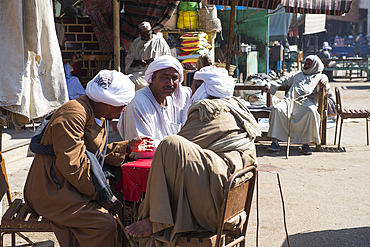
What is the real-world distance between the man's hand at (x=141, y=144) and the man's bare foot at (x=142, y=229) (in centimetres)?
66

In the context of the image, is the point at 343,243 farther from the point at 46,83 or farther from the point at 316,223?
the point at 46,83

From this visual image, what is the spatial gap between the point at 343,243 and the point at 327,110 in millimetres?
4159

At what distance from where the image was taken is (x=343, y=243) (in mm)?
3449

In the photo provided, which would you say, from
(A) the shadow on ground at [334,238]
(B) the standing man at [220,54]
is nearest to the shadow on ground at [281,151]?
(A) the shadow on ground at [334,238]

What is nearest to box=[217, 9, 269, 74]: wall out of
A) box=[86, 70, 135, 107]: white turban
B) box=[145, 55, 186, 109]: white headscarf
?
box=[145, 55, 186, 109]: white headscarf

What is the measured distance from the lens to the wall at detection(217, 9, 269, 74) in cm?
1526

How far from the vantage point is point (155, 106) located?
11.1 ft

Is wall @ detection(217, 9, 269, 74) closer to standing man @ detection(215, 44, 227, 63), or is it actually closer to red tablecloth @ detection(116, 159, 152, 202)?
standing man @ detection(215, 44, 227, 63)

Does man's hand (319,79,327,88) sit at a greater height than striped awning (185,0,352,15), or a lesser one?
lesser

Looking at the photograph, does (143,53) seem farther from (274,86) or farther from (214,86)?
(214,86)

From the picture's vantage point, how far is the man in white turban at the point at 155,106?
3301mm

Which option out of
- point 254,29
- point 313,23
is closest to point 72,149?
point 254,29

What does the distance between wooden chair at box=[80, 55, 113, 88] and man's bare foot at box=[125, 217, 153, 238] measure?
19.3 feet

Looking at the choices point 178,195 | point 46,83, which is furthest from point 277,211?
point 46,83
